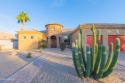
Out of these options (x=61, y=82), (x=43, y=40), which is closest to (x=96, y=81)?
(x=61, y=82)

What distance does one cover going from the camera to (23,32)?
28438 millimetres

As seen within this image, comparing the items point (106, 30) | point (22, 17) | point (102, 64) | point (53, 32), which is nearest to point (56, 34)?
point (53, 32)

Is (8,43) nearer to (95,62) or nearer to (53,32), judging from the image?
(53,32)

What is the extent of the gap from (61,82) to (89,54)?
1867 millimetres

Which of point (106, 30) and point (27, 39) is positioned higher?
point (106, 30)

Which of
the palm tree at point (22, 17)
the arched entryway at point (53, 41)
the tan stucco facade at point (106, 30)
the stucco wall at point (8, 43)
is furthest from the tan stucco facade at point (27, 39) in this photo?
the tan stucco facade at point (106, 30)

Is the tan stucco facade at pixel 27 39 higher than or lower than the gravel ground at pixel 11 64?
higher

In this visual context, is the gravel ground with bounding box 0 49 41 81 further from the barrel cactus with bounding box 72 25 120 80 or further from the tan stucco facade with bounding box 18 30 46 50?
the tan stucco facade with bounding box 18 30 46 50

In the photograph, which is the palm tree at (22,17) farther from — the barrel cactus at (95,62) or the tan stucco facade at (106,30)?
the barrel cactus at (95,62)

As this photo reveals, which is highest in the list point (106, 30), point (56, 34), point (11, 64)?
point (56, 34)

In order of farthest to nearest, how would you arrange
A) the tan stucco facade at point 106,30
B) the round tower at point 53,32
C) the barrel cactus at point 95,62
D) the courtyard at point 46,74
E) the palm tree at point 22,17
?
the palm tree at point 22,17, the round tower at point 53,32, the tan stucco facade at point 106,30, the courtyard at point 46,74, the barrel cactus at point 95,62

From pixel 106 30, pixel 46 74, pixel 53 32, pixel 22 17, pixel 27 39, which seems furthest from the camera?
pixel 22 17

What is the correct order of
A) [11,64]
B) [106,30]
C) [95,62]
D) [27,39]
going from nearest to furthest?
1. [95,62]
2. [11,64]
3. [106,30]
4. [27,39]

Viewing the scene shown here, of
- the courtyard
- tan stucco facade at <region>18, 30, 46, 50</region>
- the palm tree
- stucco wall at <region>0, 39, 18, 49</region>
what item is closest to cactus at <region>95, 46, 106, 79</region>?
the courtyard
